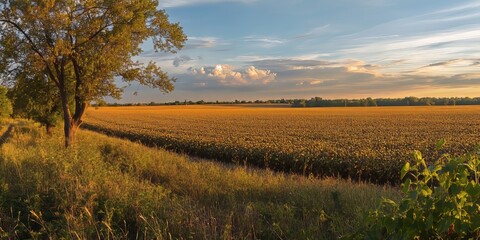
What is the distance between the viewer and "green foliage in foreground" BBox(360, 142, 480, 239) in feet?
9.43

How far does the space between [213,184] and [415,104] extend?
146509mm

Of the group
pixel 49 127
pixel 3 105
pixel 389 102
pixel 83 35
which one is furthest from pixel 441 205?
pixel 389 102

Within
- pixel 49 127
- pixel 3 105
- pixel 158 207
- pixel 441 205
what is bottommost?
pixel 49 127

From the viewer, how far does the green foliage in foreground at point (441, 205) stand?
2.87 metres

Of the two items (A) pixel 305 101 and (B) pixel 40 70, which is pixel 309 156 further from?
(A) pixel 305 101

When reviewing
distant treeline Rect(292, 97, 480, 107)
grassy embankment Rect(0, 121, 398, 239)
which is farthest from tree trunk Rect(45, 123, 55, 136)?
distant treeline Rect(292, 97, 480, 107)

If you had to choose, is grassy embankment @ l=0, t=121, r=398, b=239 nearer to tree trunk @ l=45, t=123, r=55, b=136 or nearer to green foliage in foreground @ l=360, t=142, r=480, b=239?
green foliage in foreground @ l=360, t=142, r=480, b=239

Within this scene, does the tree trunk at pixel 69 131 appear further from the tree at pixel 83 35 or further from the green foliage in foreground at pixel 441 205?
the green foliage in foreground at pixel 441 205

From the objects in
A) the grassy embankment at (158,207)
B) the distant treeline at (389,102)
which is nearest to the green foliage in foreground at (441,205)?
the grassy embankment at (158,207)

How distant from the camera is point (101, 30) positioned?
62.1 ft

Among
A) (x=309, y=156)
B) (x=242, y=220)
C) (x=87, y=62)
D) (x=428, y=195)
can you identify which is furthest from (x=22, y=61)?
(x=428, y=195)

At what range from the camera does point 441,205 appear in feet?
9.76

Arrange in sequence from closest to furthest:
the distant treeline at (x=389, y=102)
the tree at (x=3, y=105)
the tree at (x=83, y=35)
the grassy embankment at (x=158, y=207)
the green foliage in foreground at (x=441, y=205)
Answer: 1. the green foliage in foreground at (x=441, y=205)
2. the grassy embankment at (x=158, y=207)
3. the tree at (x=83, y=35)
4. the tree at (x=3, y=105)
5. the distant treeline at (x=389, y=102)

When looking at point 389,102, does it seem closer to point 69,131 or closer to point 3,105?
point 3,105
